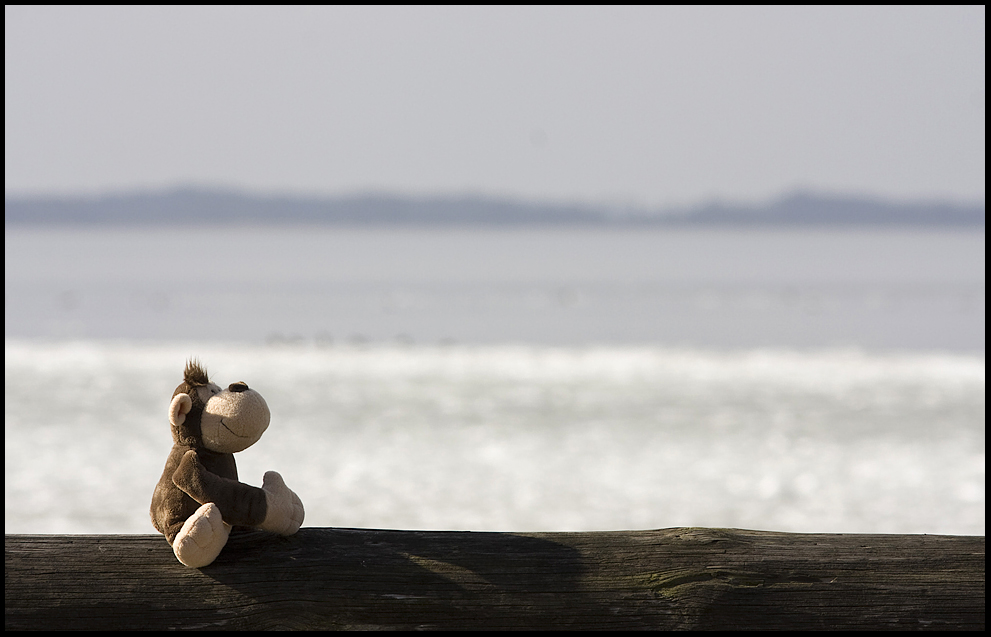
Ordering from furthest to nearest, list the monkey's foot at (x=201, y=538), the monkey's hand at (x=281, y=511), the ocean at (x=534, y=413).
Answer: the ocean at (x=534, y=413), the monkey's hand at (x=281, y=511), the monkey's foot at (x=201, y=538)

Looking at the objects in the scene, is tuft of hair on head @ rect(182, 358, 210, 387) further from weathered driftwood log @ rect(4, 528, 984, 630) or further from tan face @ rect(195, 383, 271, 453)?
weathered driftwood log @ rect(4, 528, 984, 630)

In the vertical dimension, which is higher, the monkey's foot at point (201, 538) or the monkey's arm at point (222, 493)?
the monkey's arm at point (222, 493)

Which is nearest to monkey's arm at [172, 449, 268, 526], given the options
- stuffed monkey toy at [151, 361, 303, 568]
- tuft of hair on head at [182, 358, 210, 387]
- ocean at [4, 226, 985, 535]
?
stuffed monkey toy at [151, 361, 303, 568]

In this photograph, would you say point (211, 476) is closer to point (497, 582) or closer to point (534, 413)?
point (497, 582)

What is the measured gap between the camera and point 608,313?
17.8 metres

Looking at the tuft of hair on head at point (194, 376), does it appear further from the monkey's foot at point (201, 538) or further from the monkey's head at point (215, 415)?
the monkey's foot at point (201, 538)

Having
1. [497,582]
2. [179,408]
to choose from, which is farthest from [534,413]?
[179,408]

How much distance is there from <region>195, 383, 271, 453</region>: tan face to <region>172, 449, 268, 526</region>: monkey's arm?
0.05m

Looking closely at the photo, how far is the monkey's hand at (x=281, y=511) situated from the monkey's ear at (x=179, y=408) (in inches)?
8.4

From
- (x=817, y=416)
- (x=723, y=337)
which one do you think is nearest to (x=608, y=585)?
(x=817, y=416)

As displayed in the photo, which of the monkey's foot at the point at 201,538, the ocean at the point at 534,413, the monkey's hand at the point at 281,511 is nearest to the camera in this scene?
the monkey's foot at the point at 201,538

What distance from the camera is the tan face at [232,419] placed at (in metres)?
1.95

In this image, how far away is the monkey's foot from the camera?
A: 1.86m

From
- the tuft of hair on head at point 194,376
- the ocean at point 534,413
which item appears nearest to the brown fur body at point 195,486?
the tuft of hair on head at point 194,376
